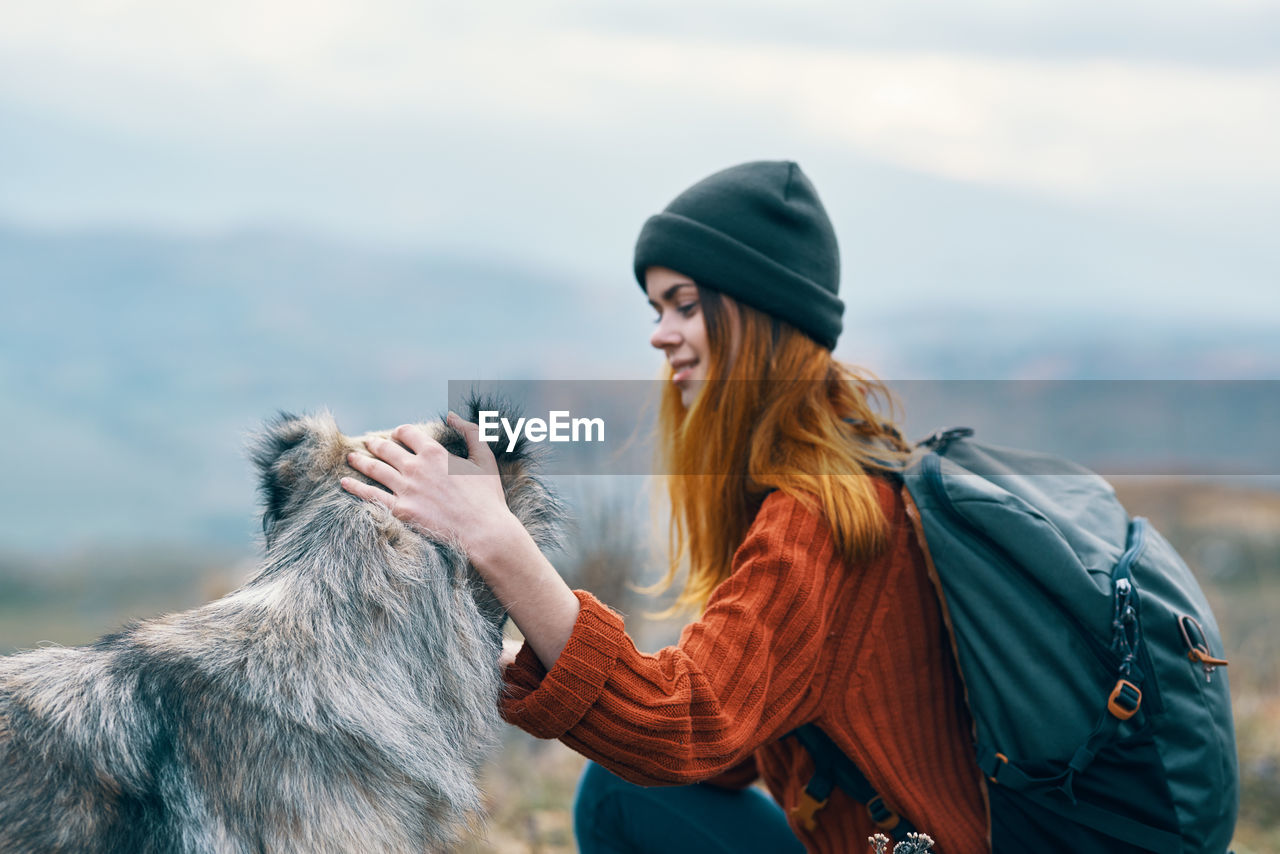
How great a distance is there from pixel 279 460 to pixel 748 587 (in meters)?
1.03

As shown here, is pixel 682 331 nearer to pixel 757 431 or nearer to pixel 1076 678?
pixel 757 431

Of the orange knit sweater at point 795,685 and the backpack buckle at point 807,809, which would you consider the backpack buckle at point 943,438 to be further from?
the backpack buckle at point 807,809

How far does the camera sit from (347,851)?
1.77 metres

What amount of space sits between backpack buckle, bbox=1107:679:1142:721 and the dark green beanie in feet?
3.74

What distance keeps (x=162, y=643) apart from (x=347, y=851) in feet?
1.66

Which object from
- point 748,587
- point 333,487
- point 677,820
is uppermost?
point 333,487

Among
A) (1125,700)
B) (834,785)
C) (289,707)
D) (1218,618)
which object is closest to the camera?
→ (289,707)

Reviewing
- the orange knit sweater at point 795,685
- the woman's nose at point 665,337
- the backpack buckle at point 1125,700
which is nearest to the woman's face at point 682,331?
the woman's nose at point 665,337

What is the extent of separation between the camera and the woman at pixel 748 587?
191 centimetres

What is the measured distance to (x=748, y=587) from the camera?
2137mm

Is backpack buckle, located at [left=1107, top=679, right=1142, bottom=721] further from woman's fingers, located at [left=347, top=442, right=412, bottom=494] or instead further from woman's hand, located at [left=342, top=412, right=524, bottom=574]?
woman's fingers, located at [left=347, top=442, right=412, bottom=494]

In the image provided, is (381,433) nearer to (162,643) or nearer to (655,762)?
(162,643)

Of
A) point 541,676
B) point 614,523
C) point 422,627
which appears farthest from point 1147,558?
point 614,523

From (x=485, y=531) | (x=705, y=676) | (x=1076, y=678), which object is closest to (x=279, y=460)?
(x=485, y=531)
